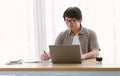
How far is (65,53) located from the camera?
261 centimetres

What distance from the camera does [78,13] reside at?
3.14 meters

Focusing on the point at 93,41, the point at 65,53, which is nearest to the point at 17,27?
the point at 93,41

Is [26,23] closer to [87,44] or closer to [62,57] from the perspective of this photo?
[87,44]

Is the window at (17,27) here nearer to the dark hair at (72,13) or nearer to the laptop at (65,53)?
the dark hair at (72,13)

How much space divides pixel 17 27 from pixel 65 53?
1.80 metres

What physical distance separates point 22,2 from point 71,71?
211 cm

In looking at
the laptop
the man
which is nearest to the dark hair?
the man

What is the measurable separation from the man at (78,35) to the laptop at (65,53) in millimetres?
526

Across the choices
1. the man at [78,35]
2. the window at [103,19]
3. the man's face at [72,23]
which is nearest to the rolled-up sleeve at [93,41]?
the man at [78,35]

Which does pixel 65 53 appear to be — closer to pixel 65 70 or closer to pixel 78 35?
pixel 65 70

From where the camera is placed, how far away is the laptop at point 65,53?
2.58 m

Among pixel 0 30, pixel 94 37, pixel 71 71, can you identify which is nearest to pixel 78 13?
pixel 94 37

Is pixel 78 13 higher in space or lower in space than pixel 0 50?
higher

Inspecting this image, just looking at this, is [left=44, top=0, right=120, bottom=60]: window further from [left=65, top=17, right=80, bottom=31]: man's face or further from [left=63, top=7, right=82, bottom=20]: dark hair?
A: [left=63, top=7, right=82, bottom=20]: dark hair
